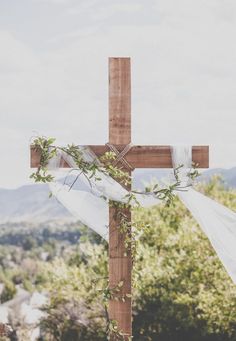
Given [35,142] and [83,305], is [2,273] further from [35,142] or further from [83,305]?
[35,142]

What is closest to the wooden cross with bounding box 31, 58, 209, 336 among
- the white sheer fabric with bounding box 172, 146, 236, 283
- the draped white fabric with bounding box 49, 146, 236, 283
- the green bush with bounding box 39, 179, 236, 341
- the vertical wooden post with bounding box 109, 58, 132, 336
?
the vertical wooden post with bounding box 109, 58, 132, 336

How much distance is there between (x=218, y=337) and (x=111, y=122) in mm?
9196

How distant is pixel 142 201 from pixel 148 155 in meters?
0.45

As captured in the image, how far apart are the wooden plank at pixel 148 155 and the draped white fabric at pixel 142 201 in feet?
0.19

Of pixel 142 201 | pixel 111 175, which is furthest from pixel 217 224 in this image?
pixel 111 175

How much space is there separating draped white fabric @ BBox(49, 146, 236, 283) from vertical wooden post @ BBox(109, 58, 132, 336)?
25cm

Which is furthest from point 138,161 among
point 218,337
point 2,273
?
point 2,273

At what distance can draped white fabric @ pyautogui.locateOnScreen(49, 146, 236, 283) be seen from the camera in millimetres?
6168

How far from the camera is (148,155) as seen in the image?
614 cm

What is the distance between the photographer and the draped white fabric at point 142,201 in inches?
243

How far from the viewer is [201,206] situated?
6453 mm

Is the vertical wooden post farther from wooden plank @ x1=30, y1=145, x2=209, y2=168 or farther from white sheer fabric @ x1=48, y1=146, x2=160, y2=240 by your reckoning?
white sheer fabric @ x1=48, y1=146, x2=160, y2=240

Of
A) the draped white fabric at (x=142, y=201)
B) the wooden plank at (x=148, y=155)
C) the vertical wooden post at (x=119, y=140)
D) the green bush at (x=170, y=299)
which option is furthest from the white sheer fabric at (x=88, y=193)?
the green bush at (x=170, y=299)

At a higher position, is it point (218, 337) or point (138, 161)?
point (138, 161)
